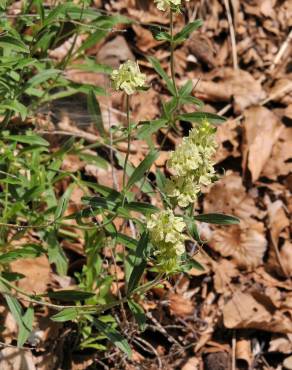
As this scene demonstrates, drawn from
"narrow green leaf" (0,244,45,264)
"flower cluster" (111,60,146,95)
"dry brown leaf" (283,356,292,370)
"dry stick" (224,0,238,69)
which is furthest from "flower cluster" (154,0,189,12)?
"dry stick" (224,0,238,69)

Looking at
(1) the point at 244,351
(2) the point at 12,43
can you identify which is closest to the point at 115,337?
(1) the point at 244,351

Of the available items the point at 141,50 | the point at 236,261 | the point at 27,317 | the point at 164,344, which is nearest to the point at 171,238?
the point at 27,317

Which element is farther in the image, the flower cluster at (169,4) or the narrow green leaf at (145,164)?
the narrow green leaf at (145,164)

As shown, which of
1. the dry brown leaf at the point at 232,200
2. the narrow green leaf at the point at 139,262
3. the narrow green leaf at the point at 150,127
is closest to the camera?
the narrow green leaf at the point at 139,262

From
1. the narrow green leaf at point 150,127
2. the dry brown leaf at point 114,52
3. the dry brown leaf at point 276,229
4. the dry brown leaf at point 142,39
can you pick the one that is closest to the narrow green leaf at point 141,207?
the narrow green leaf at point 150,127

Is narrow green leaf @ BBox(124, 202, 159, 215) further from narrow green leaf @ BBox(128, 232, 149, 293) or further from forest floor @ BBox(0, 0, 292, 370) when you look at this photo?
forest floor @ BBox(0, 0, 292, 370)

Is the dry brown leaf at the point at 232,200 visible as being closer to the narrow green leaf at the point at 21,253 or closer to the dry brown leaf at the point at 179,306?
the dry brown leaf at the point at 179,306

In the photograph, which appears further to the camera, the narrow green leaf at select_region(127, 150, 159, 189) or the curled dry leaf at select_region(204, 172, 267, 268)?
the curled dry leaf at select_region(204, 172, 267, 268)
